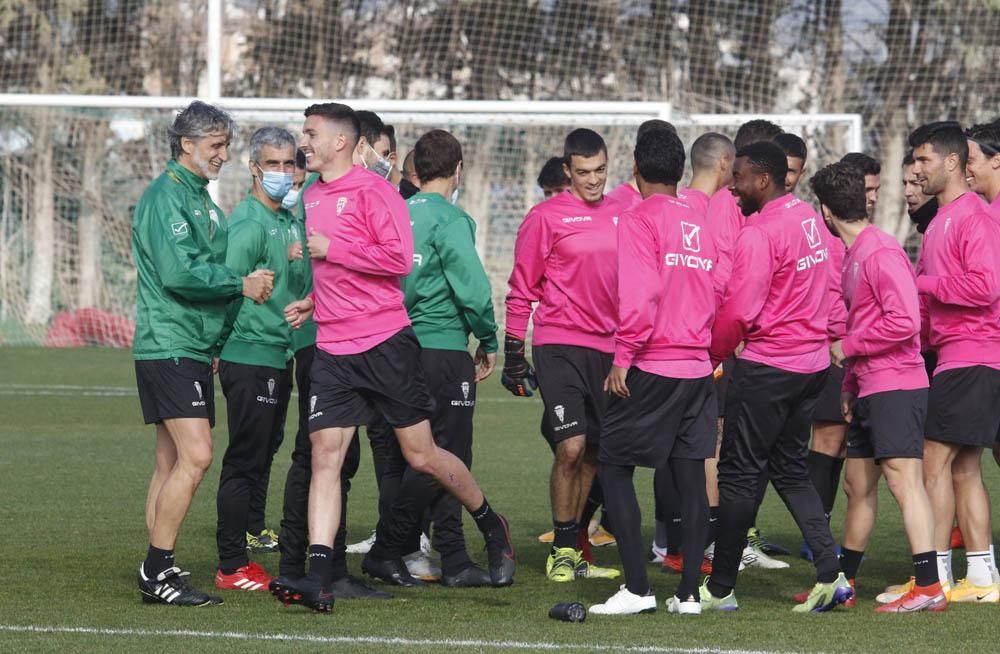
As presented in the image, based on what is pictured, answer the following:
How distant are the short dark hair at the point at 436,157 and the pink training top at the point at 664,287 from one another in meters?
1.48

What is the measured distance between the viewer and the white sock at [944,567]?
7.32m

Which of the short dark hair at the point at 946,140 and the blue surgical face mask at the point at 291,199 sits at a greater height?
the short dark hair at the point at 946,140

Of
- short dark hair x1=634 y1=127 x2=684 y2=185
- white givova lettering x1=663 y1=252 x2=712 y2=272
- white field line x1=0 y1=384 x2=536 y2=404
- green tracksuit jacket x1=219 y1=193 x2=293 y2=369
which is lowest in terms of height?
white field line x1=0 y1=384 x2=536 y2=404

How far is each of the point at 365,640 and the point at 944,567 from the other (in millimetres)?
2968

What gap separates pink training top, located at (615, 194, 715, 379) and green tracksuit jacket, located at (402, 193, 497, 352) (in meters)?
1.29

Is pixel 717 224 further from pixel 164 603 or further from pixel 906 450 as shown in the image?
pixel 164 603

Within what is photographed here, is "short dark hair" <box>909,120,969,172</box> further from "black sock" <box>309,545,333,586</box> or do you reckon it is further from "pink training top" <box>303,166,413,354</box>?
"black sock" <box>309,545,333,586</box>

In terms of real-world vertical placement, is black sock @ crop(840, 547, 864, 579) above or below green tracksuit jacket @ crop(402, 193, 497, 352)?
below

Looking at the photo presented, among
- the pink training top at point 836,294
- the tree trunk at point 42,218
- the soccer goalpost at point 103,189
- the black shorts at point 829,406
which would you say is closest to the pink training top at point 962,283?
the pink training top at point 836,294

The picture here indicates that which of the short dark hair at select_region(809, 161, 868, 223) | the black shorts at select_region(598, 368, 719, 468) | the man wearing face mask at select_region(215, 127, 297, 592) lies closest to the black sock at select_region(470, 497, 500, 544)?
the black shorts at select_region(598, 368, 719, 468)

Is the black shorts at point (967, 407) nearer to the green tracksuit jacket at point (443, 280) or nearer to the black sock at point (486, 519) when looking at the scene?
the black sock at point (486, 519)

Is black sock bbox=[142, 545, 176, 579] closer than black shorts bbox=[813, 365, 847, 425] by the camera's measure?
Yes

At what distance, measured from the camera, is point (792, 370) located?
6.96m

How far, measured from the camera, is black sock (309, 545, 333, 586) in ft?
21.9
